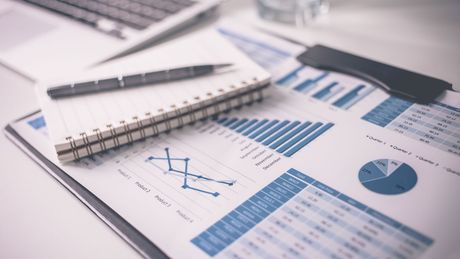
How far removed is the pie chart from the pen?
230 millimetres

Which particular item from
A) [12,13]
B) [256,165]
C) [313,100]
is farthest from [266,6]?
[12,13]

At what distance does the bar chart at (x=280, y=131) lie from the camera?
49 centimetres

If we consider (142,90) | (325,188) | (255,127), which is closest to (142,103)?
(142,90)

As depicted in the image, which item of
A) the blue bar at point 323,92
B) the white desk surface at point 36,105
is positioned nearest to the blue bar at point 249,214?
the white desk surface at point 36,105

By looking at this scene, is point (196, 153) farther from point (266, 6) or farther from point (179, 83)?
point (266, 6)

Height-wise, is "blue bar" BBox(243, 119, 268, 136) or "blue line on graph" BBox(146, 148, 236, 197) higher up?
"blue bar" BBox(243, 119, 268, 136)

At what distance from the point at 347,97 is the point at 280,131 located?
4.0 inches

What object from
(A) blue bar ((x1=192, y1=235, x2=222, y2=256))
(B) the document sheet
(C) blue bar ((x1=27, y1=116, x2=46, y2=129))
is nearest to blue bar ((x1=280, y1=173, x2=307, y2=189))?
(B) the document sheet

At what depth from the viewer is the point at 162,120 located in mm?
521

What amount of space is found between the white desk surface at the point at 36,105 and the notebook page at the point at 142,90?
0.21 feet

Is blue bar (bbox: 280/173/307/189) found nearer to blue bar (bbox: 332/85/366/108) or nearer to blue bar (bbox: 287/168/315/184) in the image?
blue bar (bbox: 287/168/315/184)

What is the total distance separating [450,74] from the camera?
581 mm

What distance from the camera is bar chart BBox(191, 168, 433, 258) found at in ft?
1.23

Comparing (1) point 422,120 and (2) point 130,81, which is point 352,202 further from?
(2) point 130,81
